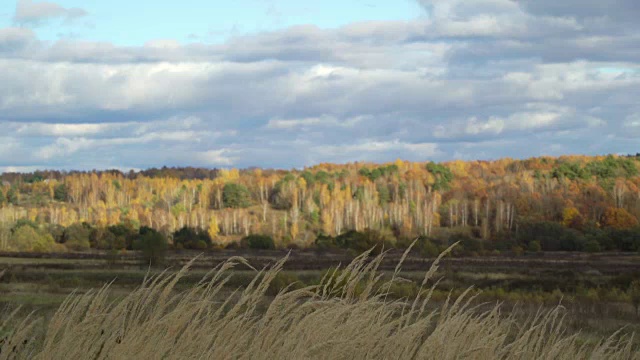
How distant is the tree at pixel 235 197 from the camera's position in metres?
180

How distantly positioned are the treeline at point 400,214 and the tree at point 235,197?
0.32m

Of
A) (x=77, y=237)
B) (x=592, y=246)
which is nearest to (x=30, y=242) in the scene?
(x=77, y=237)

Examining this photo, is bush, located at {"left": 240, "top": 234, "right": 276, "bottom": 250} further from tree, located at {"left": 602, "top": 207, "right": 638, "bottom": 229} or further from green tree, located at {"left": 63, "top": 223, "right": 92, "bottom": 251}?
tree, located at {"left": 602, "top": 207, "right": 638, "bottom": 229}

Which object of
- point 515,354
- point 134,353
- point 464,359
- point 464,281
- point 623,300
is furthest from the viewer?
point 464,281

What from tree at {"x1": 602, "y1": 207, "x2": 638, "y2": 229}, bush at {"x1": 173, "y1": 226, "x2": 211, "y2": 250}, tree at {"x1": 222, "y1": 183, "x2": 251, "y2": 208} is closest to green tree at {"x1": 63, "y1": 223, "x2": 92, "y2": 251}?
bush at {"x1": 173, "y1": 226, "x2": 211, "y2": 250}

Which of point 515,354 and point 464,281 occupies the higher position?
point 515,354

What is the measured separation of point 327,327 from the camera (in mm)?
6156

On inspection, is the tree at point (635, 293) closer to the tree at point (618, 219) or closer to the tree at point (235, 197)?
the tree at point (618, 219)

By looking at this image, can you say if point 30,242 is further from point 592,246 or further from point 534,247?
point 592,246

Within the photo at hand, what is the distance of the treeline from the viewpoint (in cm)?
10156

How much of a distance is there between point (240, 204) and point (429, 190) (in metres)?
42.5

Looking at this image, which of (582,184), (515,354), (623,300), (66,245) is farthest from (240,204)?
(515,354)

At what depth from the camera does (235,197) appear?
180 meters

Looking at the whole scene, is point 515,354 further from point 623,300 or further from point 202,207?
point 202,207
